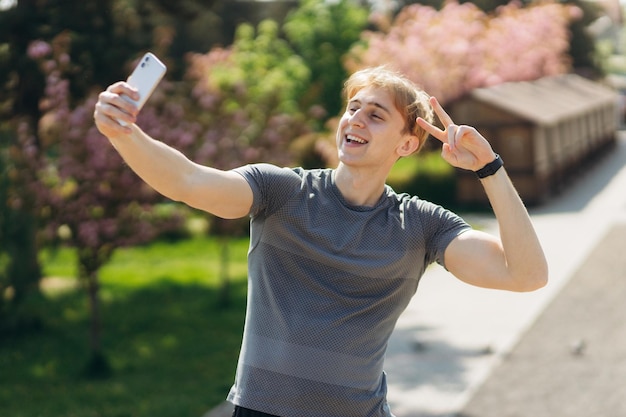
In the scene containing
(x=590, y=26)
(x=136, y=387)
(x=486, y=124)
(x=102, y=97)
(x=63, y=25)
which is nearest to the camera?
(x=102, y=97)

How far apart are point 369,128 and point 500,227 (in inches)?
19.6

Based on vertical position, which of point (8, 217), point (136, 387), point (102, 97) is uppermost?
point (102, 97)

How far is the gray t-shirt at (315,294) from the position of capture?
2973 millimetres

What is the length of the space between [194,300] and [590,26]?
33.7 metres

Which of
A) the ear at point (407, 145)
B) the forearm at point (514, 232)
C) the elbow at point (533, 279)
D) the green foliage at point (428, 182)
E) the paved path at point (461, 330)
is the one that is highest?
the ear at point (407, 145)

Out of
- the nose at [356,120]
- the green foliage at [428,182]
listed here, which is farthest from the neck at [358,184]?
the green foliage at [428,182]

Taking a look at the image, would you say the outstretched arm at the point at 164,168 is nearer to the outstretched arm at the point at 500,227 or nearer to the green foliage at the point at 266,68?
the outstretched arm at the point at 500,227

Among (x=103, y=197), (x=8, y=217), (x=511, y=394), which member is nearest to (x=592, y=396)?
(x=511, y=394)

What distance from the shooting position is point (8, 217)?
9.59m

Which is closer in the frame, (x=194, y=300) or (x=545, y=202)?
(x=194, y=300)

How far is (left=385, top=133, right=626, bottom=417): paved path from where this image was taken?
827 cm

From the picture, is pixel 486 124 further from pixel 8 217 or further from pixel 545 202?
pixel 8 217

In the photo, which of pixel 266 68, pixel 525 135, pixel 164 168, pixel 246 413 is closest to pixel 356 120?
pixel 164 168

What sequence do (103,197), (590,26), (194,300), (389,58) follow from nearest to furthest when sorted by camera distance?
(103,197) → (194,300) → (389,58) → (590,26)
